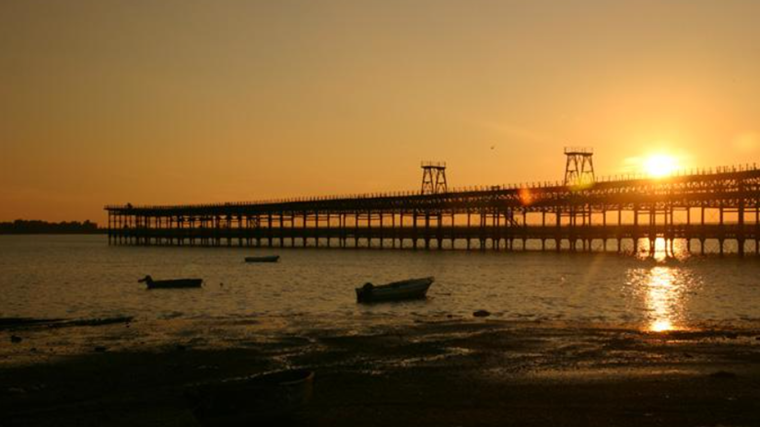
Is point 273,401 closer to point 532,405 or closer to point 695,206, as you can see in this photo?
point 532,405

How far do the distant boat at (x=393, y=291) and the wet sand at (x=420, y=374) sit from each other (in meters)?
11.6

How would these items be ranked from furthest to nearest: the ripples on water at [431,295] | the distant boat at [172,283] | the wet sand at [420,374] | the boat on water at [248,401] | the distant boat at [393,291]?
1. the distant boat at [172,283]
2. the distant boat at [393,291]
3. the ripples on water at [431,295]
4. the wet sand at [420,374]
5. the boat on water at [248,401]

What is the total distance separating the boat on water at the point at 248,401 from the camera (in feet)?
44.7

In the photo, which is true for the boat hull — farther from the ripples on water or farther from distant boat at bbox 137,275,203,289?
the ripples on water

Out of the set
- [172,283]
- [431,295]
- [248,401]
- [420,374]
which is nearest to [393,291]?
[431,295]

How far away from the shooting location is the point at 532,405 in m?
15.8

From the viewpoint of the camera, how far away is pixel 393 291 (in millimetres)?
40656

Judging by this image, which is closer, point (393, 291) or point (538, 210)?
point (393, 291)

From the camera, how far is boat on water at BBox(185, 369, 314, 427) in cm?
1361

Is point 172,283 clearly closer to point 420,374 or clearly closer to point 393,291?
point 393,291

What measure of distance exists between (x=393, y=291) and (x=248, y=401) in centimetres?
2698

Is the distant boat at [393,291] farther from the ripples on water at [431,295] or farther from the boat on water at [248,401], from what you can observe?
the boat on water at [248,401]

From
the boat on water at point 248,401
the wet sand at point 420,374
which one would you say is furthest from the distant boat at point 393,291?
the boat on water at point 248,401

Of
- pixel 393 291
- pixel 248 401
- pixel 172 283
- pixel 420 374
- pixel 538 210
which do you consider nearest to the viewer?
pixel 248 401
